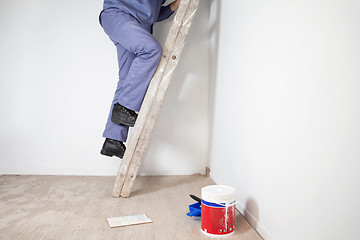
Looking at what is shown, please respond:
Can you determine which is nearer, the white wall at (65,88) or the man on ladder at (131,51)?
the man on ladder at (131,51)

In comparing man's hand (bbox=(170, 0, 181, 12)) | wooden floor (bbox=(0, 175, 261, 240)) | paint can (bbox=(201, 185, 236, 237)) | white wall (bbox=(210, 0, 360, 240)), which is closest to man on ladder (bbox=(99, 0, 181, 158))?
man's hand (bbox=(170, 0, 181, 12))

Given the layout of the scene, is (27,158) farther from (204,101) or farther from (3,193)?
(204,101)

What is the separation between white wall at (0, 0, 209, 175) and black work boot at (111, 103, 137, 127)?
487mm

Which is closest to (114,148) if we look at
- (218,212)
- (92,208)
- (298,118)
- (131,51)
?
(92,208)

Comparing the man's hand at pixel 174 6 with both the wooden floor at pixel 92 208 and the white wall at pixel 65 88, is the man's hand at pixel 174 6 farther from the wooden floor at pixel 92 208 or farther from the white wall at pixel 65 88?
the wooden floor at pixel 92 208

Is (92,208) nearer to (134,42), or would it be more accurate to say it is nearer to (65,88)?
(134,42)

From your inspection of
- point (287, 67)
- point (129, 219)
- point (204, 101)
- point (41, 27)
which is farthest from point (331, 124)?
point (41, 27)

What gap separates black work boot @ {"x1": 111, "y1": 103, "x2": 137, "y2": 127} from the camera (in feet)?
6.70

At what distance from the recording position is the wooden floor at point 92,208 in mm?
1414

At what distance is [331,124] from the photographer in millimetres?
904

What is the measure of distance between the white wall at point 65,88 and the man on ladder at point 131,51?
0.43 m

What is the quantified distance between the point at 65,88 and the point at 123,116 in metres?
0.71

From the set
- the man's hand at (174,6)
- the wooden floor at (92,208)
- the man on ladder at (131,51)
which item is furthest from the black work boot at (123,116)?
the man's hand at (174,6)

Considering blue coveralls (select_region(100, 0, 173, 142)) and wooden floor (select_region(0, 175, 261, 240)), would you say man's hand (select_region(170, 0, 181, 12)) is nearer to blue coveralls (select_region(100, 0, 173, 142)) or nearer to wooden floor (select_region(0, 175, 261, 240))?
blue coveralls (select_region(100, 0, 173, 142))
